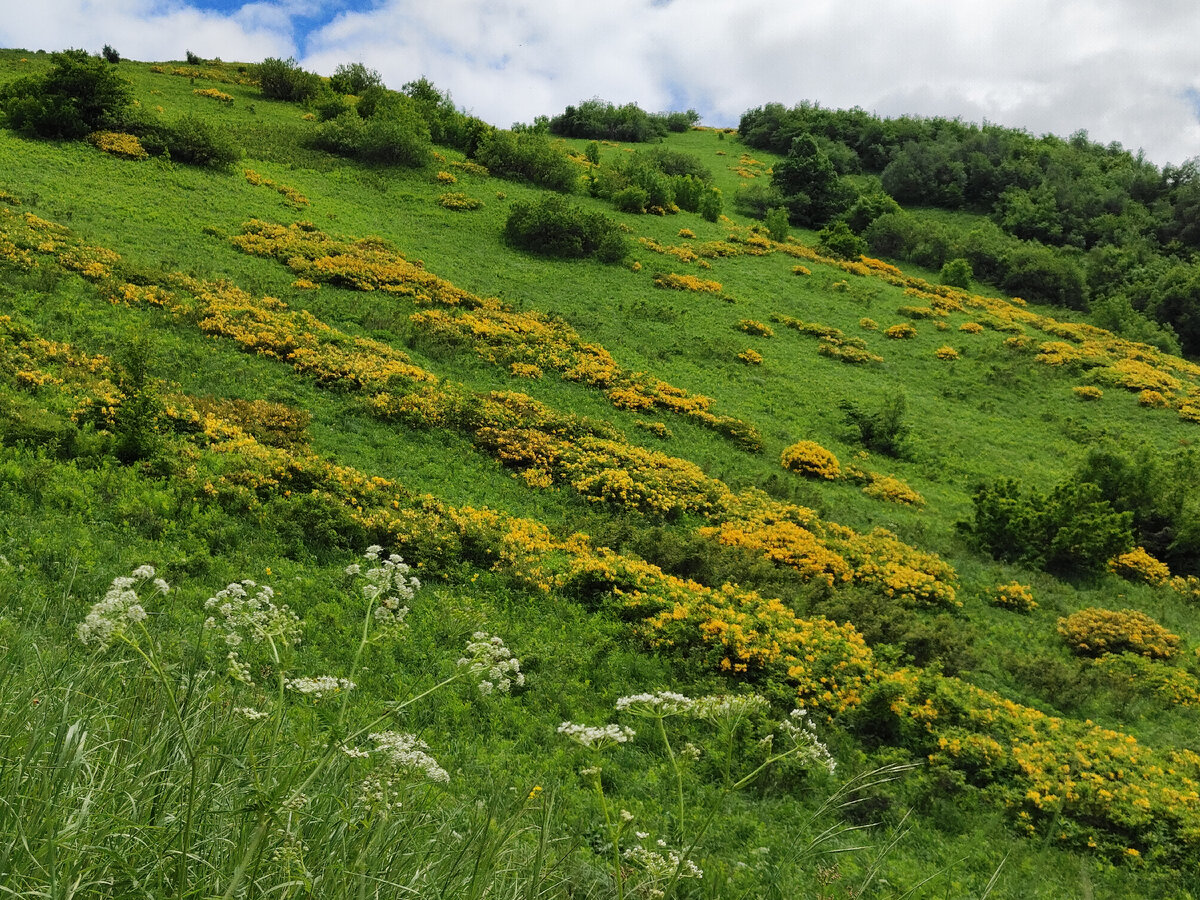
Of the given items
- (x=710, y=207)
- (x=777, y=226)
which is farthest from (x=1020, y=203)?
(x=710, y=207)

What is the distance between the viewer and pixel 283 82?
163 ft

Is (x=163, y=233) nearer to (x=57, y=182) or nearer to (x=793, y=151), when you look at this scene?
(x=57, y=182)

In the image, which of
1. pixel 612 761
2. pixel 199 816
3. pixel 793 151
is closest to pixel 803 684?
pixel 612 761

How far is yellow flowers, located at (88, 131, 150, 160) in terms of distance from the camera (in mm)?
30344

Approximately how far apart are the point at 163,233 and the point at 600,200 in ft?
97.5

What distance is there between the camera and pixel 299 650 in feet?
26.2

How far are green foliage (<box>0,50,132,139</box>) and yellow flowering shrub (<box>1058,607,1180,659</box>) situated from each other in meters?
39.7

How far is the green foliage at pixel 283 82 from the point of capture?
49.6m

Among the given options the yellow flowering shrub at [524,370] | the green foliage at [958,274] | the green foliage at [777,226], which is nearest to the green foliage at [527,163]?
the green foliage at [777,226]

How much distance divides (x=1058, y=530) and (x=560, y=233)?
87.5 feet

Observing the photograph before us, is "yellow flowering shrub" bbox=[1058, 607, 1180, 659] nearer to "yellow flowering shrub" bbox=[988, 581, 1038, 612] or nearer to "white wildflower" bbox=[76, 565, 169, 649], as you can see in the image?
"yellow flowering shrub" bbox=[988, 581, 1038, 612]

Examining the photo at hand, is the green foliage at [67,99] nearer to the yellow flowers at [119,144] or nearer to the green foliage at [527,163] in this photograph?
the yellow flowers at [119,144]

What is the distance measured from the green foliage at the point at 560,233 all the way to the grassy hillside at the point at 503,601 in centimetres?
685

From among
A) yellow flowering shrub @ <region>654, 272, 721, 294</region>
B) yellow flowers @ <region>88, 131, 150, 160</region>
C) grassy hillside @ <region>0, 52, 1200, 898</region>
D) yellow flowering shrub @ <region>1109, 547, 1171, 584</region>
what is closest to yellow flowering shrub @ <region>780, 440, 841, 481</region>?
grassy hillside @ <region>0, 52, 1200, 898</region>
